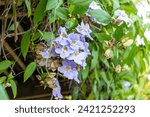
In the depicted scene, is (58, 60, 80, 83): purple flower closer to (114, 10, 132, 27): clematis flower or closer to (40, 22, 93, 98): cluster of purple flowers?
(40, 22, 93, 98): cluster of purple flowers

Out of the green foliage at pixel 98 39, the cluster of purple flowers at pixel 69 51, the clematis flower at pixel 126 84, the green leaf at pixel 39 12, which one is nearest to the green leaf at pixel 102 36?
the green foliage at pixel 98 39

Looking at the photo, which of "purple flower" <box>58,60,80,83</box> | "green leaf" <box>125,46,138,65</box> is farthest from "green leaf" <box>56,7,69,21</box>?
"green leaf" <box>125,46,138,65</box>

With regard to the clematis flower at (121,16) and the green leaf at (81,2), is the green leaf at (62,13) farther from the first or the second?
the clematis flower at (121,16)

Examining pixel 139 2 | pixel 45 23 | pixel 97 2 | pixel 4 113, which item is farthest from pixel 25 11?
pixel 139 2

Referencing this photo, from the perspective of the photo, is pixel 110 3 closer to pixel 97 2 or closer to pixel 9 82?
pixel 97 2

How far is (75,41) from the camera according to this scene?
875mm

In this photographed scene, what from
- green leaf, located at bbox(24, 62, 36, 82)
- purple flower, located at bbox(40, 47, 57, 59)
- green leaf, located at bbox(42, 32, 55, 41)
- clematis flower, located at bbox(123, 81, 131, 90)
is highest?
green leaf, located at bbox(42, 32, 55, 41)

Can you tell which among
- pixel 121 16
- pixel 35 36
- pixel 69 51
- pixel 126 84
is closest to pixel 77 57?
pixel 69 51

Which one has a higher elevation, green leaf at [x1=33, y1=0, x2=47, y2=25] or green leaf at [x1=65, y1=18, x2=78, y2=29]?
green leaf at [x1=33, y1=0, x2=47, y2=25]

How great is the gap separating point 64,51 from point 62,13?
0.33ft

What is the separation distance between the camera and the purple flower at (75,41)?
0.87 m

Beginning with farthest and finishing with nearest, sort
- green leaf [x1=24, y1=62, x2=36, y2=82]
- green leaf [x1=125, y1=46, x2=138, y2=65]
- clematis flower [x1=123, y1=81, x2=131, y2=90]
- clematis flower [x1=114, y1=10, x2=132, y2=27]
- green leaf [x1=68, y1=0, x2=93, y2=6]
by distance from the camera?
clematis flower [x1=123, y1=81, x2=131, y2=90] → green leaf [x1=125, y1=46, x2=138, y2=65] → clematis flower [x1=114, y1=10, x2=132, y2=27] → green leaf [x1=24, y1=62, x2=36, y2=82] → green leaf [x1=68, y1=0, x2=93, y2=6]

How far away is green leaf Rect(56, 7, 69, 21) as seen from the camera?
2.87 feet

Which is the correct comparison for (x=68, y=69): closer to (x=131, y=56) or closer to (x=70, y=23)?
(x=70, y=23)
